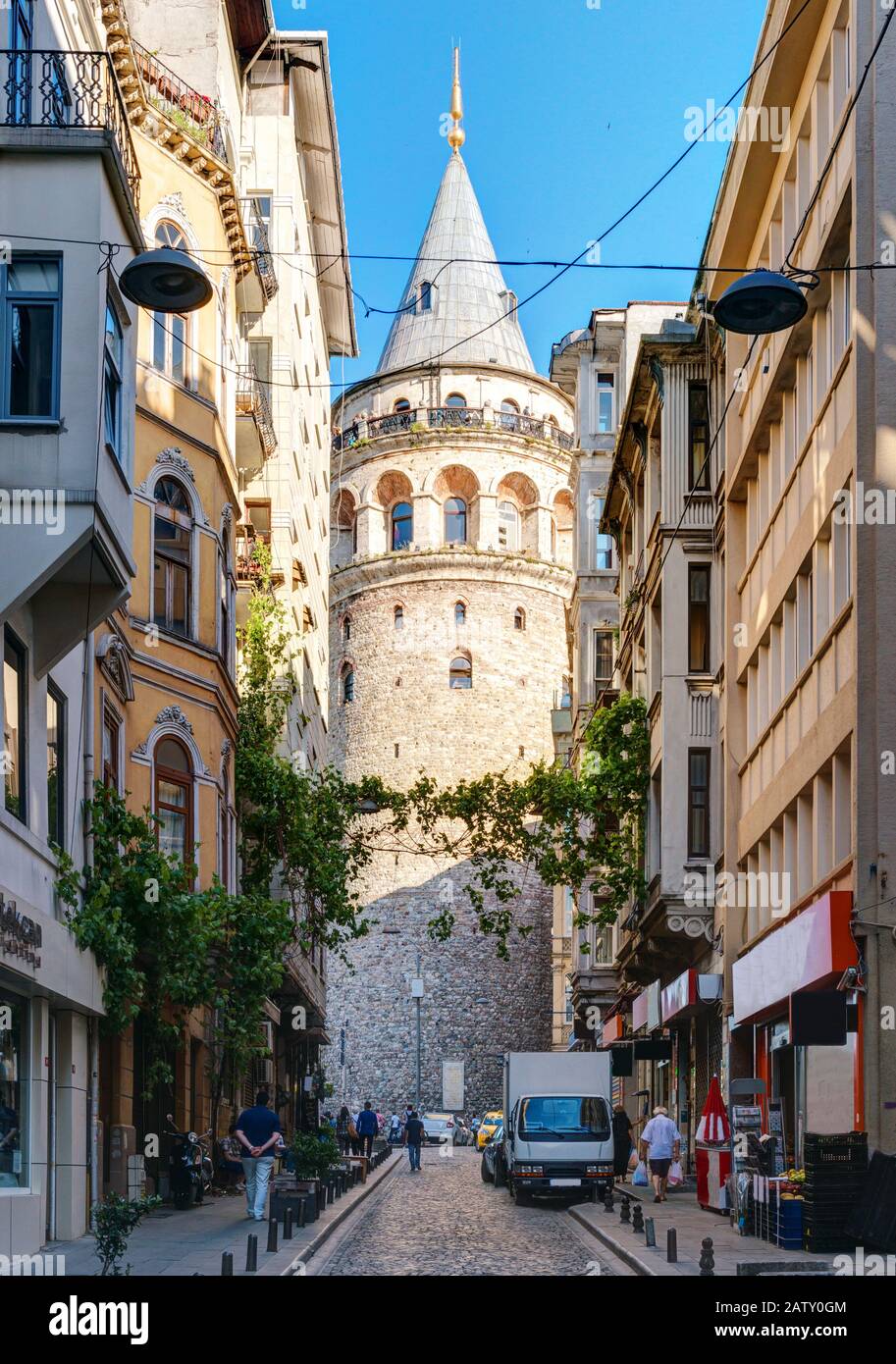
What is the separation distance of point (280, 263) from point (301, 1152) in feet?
75.9

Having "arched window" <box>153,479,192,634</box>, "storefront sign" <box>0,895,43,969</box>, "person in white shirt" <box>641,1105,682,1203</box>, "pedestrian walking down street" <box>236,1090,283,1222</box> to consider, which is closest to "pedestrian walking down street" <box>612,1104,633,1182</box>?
"person in white shirt" <box>641,1105,682,1203</box>

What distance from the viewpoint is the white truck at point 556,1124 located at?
29.8 meters

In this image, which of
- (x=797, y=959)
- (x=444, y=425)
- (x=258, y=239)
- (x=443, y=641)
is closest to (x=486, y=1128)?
(x=443, y=641)

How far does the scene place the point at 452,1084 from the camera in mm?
69438

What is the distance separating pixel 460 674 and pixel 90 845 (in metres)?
50.5

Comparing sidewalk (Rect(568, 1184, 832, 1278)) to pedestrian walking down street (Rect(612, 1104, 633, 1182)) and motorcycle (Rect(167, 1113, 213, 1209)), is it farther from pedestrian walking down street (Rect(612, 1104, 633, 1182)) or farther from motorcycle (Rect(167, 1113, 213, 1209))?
motorcycle (Rect(167, 1113, 213, 1209))

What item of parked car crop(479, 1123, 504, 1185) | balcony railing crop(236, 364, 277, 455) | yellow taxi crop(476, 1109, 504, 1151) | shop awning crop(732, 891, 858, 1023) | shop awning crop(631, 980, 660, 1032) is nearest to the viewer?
shop awning crop(732, 891, 858, 1023)

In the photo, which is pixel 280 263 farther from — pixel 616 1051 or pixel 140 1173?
pixel 140 1173

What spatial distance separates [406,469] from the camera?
73812mm

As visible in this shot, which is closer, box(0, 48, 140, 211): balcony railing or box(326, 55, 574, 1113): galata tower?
box(0, 48, 140, 211): balcony railing

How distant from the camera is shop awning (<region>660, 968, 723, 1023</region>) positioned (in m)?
29.8

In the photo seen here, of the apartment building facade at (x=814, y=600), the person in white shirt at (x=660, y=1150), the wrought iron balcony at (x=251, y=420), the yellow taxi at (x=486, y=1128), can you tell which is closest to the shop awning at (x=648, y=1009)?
the person in white shirt at (x=660, y=1150)

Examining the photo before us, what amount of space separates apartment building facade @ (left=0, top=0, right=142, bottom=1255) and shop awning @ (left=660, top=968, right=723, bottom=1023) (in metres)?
11.4

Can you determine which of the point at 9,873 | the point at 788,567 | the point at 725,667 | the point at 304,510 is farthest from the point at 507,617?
the point at 9,873
